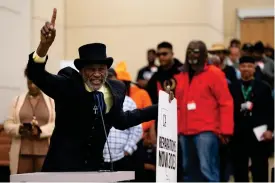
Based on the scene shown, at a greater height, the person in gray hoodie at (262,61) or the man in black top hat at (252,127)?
the person in gray hoodie at (262,61)

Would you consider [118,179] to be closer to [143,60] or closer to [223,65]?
[223,65]

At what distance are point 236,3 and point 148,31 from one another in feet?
24.4

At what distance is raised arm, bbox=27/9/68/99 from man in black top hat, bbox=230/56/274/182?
5.48 m

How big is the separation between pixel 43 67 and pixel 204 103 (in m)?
4.89

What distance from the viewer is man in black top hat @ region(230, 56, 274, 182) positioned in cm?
1154

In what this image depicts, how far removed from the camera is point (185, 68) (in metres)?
10.8

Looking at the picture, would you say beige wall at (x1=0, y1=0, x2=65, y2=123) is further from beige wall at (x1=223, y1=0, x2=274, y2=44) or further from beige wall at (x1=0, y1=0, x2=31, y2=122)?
beige wall at (x1=223, y1=0, x2=274, y2=44)

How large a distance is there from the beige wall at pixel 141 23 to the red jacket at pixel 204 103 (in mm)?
4420

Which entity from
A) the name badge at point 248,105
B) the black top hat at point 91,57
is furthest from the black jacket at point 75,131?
the name badge at point 248,105

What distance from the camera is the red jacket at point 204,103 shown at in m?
10.6

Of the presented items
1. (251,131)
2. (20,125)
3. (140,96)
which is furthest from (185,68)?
(20,125)

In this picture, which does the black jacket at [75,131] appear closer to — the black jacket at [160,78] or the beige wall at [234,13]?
the black jacket at [160,78]

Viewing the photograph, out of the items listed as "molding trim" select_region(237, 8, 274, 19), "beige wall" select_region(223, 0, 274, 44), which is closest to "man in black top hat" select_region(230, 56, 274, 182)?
"beige wall" select_region(223, 0, 274, 44)

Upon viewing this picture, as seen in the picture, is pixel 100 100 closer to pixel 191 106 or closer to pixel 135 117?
pixel 135 117
